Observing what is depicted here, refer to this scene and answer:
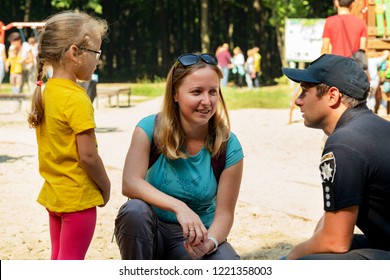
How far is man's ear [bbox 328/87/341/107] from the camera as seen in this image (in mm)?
3945

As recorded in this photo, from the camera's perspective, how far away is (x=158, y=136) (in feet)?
14.3

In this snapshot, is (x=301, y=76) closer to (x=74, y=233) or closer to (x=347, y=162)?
(x=347, y=162)

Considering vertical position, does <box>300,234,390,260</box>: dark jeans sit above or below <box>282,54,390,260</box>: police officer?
below

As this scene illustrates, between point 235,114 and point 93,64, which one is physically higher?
point 93,64

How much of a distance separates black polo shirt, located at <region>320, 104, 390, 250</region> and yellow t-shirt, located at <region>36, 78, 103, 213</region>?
1.17m

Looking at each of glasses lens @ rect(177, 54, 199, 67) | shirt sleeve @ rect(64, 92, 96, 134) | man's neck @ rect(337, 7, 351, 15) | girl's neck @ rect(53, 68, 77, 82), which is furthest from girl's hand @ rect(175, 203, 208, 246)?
man's neck @ rect(337, 7, 351, 15)

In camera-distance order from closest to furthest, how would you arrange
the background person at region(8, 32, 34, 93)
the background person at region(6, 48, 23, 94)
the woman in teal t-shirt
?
the woman in teal t-shirt < the background person at region(6, 48, 23, 94) < the background person at region(8, 32, 34, 93)

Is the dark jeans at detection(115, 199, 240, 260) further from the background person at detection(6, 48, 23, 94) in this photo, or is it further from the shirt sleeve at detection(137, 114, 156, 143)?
the background person at detection(6, 48, 23, 94)

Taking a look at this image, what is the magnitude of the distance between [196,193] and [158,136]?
Result: 33 centimetres

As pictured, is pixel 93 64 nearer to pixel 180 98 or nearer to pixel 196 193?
pixel 180 98

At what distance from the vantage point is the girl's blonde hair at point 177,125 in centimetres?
435

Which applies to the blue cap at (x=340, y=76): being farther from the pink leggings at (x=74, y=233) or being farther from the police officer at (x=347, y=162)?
the pink leggings at (x=74, y=233)

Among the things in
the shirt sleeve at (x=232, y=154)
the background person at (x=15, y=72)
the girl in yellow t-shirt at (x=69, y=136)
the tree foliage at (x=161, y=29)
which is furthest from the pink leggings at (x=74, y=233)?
the tree foliage at (x=161, y=29)
